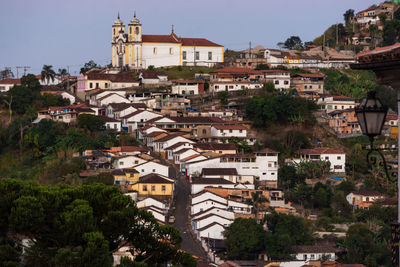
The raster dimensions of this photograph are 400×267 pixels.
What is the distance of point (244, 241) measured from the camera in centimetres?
2770

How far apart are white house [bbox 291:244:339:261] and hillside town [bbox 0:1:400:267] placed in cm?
5

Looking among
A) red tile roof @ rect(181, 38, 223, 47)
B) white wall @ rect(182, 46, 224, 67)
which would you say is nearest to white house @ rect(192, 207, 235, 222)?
white wall @ rect(182, 46, 224, 67)

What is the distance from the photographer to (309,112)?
46.0 meters

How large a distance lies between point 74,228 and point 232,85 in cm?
3806

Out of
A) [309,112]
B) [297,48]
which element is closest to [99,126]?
[309,112]

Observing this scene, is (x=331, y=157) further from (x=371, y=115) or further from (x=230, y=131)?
(x=371, y=115)

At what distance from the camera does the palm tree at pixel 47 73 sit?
57125mm

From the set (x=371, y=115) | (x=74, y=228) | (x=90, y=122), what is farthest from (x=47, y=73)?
(x=371, y=115)

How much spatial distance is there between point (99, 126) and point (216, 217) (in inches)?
564

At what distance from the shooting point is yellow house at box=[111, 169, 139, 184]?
35.4 m

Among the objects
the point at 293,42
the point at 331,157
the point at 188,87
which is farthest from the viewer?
the point at 293,42

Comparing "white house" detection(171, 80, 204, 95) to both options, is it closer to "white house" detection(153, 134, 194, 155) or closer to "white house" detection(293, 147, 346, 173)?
"white house" detection(153, 134, 194, 155)

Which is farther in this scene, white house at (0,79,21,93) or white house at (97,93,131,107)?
white house at (0,79,21,93)

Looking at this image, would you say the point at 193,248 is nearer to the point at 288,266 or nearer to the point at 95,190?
the point at 288,266
